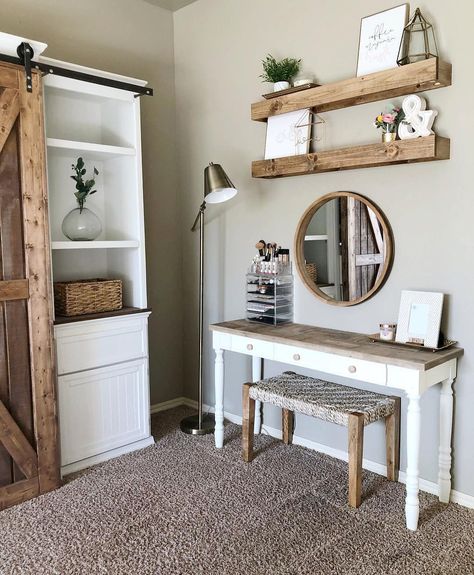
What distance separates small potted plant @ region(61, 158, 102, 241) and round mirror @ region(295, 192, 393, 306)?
3.77ft

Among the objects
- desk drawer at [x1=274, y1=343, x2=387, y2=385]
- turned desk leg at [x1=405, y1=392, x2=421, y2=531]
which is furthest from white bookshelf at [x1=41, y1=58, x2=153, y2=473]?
turned desk leg at [x1=405, y1=392, x2=421, y2=531]

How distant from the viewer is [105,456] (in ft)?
9.77

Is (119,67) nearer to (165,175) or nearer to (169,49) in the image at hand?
(169,49)

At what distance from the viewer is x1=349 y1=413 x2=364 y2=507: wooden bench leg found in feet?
7.73

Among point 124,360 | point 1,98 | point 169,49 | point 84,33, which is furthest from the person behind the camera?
point 169,49

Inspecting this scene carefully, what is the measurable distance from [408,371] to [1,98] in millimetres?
2127

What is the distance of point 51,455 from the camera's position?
8.62 ft

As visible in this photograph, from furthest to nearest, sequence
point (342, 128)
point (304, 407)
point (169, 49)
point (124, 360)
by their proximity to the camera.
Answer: point (169, 49) < point (124, 360) < point (342, 128) < point (304, 407)

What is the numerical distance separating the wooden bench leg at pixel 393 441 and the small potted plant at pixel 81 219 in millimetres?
1837

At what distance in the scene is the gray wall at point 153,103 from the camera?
3.22 meters

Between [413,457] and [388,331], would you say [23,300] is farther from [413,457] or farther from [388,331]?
[413,457]

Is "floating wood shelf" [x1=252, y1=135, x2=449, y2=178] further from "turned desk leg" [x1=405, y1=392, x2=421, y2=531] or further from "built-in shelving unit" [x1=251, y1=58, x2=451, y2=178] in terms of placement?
"turned desk leg" [x1=405, y1=392, x2=421, y2=531]

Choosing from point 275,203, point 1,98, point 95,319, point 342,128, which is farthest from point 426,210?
point 1,98

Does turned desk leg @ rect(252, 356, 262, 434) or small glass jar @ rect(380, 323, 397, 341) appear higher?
small glass jar @ rect(380, 323, 397, 341)
